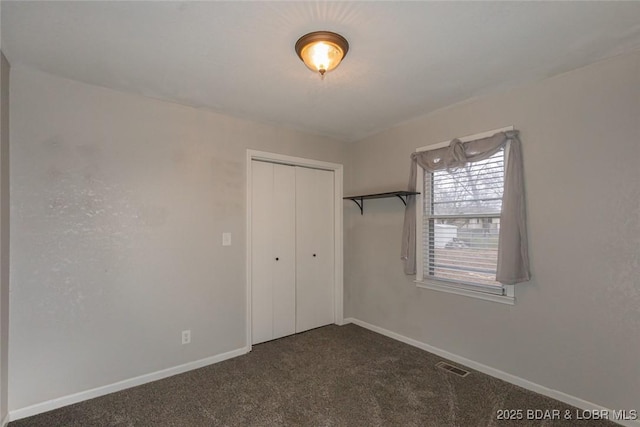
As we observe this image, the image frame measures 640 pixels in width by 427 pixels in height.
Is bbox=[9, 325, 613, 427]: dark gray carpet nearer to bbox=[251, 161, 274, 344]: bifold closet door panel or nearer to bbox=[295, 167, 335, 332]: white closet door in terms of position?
bbox=[251, 161, 274, 344]: bifold closet door panel

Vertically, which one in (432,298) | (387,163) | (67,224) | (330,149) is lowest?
(432,298)

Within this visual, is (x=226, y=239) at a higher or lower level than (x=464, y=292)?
higher

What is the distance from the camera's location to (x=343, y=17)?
1.66m

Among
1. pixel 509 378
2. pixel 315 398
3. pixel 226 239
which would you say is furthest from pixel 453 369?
pixel 226 239

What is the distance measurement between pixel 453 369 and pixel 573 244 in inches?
55.8

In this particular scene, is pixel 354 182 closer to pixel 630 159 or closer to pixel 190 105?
pixel 190 105

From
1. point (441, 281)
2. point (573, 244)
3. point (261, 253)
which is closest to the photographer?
point (573, 244)

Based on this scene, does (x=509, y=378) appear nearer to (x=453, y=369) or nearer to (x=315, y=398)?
(x=453, y=369)

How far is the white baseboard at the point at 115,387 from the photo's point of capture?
7.09 feet

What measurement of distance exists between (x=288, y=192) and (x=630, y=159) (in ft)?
9.52

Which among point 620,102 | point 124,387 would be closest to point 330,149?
point 620,102

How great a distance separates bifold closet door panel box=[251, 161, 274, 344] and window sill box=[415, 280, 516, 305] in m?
1.63

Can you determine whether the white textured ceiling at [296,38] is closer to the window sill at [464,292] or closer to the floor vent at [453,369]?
the window sill at [464,292]

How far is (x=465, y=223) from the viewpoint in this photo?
9.45ft
